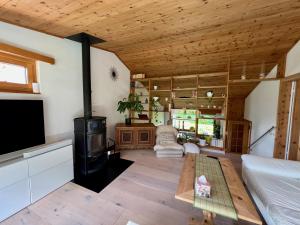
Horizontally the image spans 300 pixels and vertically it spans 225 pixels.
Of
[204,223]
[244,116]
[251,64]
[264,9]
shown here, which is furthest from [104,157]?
[244,116]

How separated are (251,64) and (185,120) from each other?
92.7 inches

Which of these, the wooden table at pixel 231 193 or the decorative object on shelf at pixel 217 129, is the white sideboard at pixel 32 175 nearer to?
the wooden table at pixel 231 193

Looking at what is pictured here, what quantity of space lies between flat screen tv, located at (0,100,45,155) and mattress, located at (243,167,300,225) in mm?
3126

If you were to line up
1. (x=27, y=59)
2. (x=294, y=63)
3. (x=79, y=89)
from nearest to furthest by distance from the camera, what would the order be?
(x=27, y=59) < (x=294, y=63) < (x=79, y=89)

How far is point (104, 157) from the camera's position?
2986 mm

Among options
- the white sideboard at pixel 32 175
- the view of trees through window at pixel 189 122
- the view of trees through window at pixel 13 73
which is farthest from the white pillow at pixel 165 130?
the view of trees through window at pixel 13 73

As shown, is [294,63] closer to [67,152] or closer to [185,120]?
[185,120]

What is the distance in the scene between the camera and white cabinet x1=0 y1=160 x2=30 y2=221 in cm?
168

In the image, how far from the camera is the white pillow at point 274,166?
1996 millimetres

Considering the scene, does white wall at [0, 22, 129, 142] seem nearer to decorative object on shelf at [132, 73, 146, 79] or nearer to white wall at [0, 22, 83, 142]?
white wall at [0, 22, 83, 142]

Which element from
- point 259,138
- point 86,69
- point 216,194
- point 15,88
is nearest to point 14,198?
point 15,88

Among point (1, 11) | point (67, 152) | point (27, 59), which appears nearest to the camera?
point (1, 11)

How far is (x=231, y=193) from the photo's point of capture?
4.69ft

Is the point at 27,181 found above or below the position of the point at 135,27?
below
